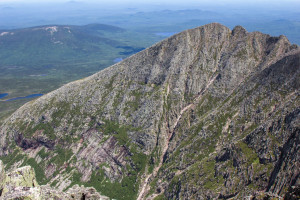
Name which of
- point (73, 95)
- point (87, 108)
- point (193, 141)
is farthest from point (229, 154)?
point (73, 95)

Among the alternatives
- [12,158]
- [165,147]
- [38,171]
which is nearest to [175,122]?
[165,147]

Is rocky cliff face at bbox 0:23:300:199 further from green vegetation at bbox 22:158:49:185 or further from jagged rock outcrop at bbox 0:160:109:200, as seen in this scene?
jagged rock outcrop at bbox 0:160:109:200

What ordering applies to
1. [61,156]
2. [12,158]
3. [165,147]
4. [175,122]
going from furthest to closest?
[12,158] < [175,122] < [61,156] < [165,147]

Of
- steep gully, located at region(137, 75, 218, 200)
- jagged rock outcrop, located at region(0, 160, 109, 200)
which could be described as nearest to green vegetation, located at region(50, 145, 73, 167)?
steep gully, located at region(137, 75, 218, 200)

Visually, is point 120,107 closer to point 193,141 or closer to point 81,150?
point 81,150

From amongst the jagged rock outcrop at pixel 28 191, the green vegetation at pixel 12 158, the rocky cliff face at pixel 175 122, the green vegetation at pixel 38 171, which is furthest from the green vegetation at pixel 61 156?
the jagged rock outcrop at pixel 28 191

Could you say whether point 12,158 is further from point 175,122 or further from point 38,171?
point 175,122
